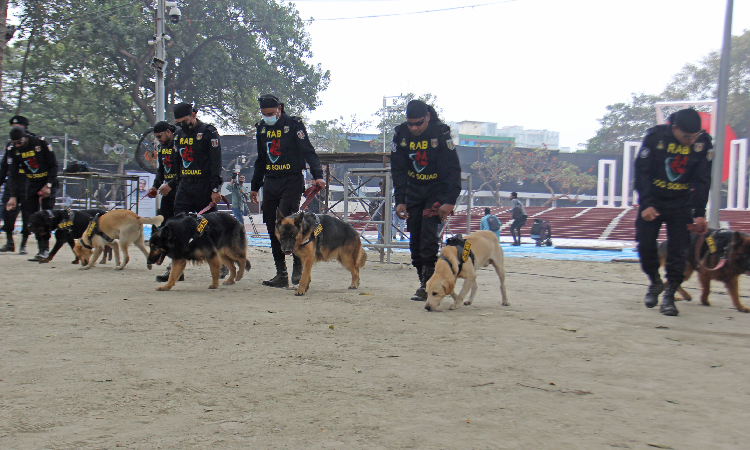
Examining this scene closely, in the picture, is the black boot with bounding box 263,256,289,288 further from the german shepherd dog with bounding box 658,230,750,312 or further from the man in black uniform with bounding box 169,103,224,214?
the german shepherd dog with bounding box 658,230,750,312

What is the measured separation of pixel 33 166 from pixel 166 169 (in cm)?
350

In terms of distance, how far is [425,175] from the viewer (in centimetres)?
595

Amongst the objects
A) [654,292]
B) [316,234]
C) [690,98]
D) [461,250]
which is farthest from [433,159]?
[690,98]

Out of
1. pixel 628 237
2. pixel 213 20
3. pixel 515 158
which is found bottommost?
pixel 628 237

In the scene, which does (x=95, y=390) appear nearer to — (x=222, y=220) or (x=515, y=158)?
(x=222, y=220)

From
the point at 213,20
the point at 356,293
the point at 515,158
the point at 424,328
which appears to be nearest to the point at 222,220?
the point at 356,293

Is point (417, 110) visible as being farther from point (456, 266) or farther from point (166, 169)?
point (166, 169)

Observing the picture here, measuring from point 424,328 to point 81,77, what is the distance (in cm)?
3197

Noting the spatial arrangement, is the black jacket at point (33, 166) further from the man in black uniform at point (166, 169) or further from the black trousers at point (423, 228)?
the black trousers at point (423, 228)

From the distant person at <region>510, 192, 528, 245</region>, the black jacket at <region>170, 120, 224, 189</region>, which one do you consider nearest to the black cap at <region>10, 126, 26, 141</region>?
the black jacket at <region>170, 120, 224, 189</region>

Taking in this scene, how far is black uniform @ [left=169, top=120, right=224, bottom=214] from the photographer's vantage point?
682cm

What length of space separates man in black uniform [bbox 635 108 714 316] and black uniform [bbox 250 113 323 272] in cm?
359

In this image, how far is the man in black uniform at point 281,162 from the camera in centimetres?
669

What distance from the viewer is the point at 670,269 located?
18.1ft
